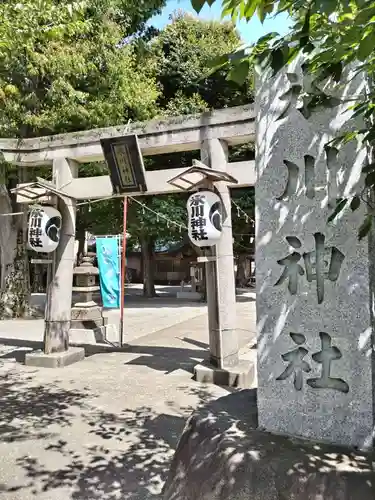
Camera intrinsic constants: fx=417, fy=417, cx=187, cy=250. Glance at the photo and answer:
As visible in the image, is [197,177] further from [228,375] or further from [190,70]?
[190,70]

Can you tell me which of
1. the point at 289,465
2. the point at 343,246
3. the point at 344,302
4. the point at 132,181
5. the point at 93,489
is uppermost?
the point at 132,181

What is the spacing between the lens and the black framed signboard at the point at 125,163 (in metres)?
7.22

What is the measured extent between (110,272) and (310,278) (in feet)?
22.7

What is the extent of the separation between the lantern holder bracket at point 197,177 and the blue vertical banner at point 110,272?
131 inches

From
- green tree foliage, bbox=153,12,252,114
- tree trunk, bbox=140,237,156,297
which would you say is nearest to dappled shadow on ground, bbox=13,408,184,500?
green tree foliage, bbox=153,12,252,114

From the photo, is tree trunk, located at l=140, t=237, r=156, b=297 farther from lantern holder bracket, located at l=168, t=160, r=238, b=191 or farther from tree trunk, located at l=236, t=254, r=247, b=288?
lantern holder bracket, located at l=168, t=160, r=238, b=191

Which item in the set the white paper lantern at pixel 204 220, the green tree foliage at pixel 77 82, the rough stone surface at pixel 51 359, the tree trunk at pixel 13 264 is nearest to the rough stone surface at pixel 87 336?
the rough stone surface at pixel 51 359

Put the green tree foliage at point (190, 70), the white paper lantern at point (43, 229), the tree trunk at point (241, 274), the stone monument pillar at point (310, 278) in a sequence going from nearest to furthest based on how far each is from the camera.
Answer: the stone monument pillar at point (310, 278) → the white paper lantern at point (43, 229) → the green tree foliage at point (190, 70) → the tree trunk at point (241, 274)

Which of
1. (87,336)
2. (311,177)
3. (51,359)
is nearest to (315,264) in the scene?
(311,177)

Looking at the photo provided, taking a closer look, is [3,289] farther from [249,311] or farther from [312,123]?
[312,123]

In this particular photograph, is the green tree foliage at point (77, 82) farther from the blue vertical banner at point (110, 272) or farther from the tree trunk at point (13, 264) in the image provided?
the blue vertical banner at point (110, 272)

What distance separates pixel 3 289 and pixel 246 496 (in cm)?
1362

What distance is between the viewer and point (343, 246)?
293 centimetres

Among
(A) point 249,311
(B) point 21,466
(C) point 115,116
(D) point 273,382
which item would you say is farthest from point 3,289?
(D) point 273,382
